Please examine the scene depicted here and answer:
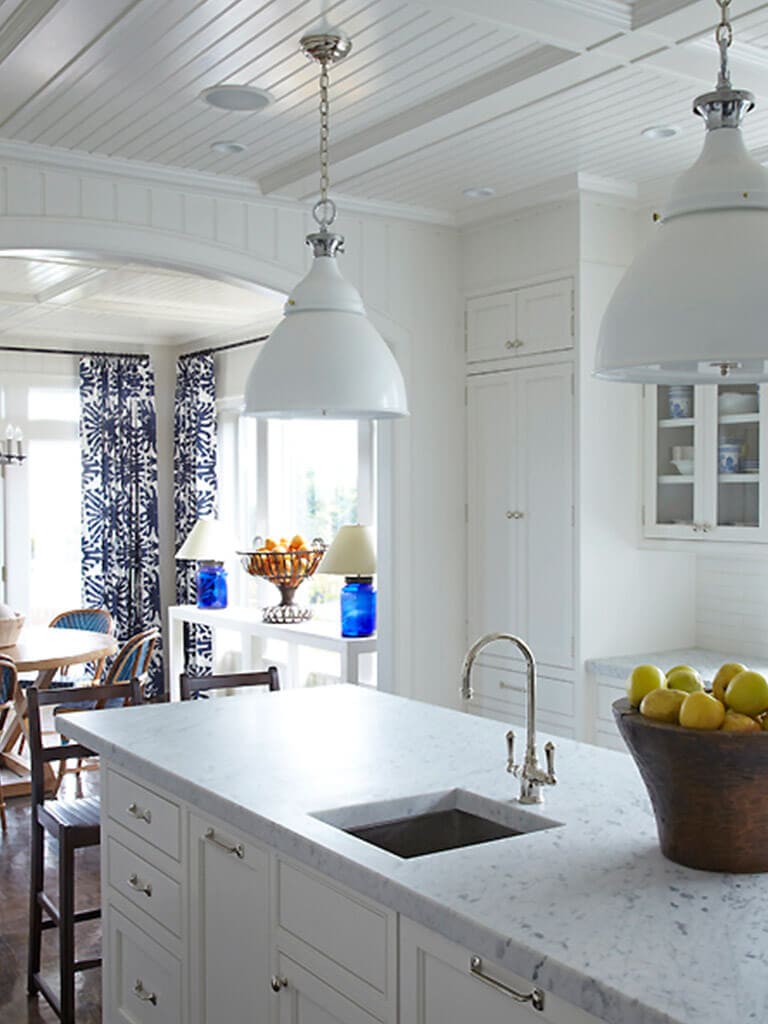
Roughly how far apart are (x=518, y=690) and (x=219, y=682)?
1533 mm

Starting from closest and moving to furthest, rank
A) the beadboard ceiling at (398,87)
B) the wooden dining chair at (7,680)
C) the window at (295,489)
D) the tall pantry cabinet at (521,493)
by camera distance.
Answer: the beadboard ceiling at (398,87)
the tall pantry cabinet at (521,493)
the wooden dining chair at (7,680)
the window at (295,489)

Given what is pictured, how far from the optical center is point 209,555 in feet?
24.8

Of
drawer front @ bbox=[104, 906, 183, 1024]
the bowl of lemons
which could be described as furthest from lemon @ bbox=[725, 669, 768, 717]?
drawer front @ bbox=[104, 906, 183, 1024]

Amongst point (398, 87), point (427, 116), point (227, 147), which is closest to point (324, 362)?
point (398, 87)

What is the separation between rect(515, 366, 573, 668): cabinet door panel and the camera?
4.62 meters

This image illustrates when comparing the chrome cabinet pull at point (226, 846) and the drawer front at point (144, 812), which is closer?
the chrome cabinet pull at point (226, 846)

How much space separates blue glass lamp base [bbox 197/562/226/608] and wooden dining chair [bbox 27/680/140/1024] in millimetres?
3561

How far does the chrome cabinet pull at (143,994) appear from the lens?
9.32ft

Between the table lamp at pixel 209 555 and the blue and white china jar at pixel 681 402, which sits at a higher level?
the blue and white china jar at pixel 681 402

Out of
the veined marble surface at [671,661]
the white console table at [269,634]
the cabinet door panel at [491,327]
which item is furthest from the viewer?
the white console table at [269,634]

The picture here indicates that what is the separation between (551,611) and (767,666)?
2.81 feet

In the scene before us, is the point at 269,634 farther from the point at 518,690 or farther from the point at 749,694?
the point at 749,694

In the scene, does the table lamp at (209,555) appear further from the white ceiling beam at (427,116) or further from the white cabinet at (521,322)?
the white ceiling beam at (427,116)

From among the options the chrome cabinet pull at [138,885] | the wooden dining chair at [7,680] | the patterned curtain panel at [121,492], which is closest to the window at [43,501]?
the patterned curtain panel at [121,492]
